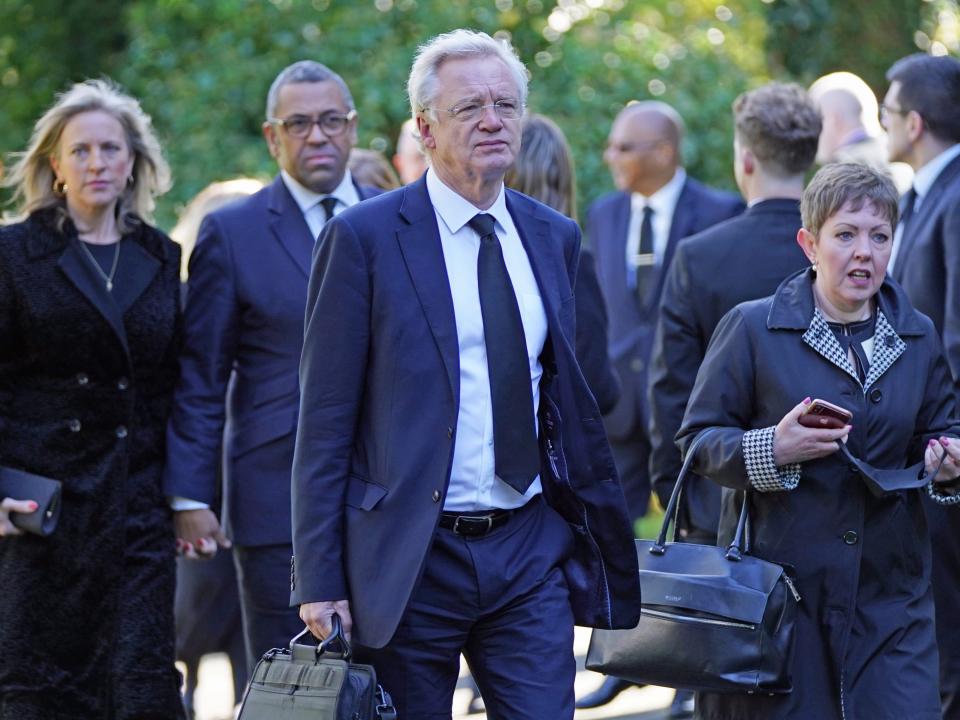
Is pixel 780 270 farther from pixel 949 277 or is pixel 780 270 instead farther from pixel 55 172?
pixel 55 172

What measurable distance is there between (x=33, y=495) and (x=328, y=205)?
4.71 ft

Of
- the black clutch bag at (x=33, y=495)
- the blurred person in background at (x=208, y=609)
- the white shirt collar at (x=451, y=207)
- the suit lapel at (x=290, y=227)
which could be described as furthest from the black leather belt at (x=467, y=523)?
the blurred person in background at (x=208, y=609)

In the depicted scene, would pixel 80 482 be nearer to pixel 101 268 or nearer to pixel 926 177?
pixel 101 268

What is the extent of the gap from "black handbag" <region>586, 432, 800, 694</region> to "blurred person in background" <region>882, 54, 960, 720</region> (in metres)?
1.28

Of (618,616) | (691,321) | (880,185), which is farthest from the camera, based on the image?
(691,321)

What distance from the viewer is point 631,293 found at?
8664 mm

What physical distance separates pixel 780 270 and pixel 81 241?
2460 millimetres

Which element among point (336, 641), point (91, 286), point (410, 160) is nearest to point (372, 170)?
point (410, 160)

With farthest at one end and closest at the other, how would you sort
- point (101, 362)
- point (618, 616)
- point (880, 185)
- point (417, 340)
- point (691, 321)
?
point (691, 321) → point (101, 362) → point (880, 185) → point (618, 616) → point (417, 340)

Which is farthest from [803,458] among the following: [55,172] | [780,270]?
[55,172]

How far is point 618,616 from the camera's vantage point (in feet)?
15.7

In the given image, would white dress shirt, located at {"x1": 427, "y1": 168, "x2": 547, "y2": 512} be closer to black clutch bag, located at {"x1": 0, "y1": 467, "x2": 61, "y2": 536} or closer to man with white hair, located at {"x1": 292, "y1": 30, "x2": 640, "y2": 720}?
man with white hair, located at {"x1": 292, "y1": 30, "x2": 640, "y2": 720}

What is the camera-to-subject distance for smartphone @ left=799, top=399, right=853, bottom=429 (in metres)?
4.94

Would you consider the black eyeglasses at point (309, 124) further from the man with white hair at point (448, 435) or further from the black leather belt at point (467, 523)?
the black leather belt at point (467, 523)
